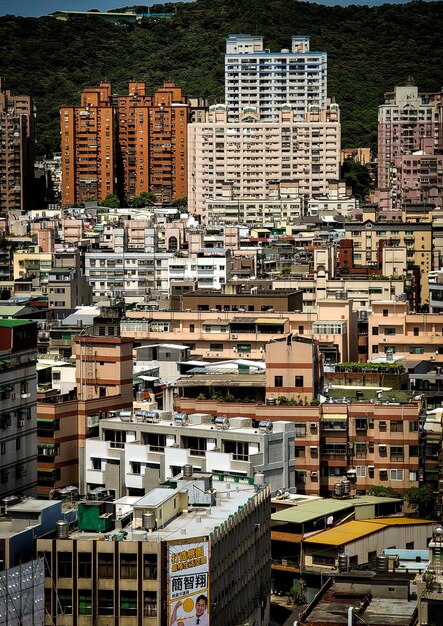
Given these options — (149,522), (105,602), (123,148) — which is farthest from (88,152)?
(105,602)

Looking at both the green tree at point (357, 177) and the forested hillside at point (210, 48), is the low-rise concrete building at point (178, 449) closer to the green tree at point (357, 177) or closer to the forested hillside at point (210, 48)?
the green tree at point (357, 177)

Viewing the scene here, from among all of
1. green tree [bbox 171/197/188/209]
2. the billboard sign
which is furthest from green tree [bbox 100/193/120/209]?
the billboard sign

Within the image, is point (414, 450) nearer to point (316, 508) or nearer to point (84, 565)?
point (316, 508)

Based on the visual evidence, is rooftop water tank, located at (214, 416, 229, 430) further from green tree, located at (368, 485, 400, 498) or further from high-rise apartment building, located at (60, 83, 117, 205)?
high-rise apartment building, located at (60, 83, 117, 205)

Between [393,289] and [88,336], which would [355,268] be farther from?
[88,336]

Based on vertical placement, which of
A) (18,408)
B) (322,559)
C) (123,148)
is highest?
(123,148)

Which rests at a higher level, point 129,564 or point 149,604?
point 129,564

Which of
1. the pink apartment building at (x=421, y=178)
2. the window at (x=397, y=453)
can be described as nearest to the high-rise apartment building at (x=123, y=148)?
the pink apartment building at (x=421, y=178)
